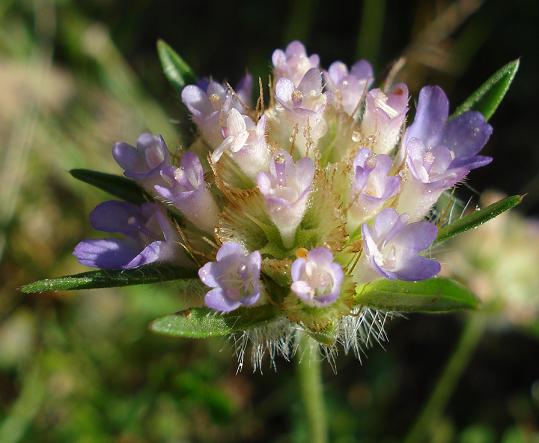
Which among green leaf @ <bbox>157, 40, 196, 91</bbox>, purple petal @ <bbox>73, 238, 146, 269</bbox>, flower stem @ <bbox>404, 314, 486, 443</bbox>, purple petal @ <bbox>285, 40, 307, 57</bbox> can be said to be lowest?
flower stem @ <bbox>404, 314, 486, 443</bbox>

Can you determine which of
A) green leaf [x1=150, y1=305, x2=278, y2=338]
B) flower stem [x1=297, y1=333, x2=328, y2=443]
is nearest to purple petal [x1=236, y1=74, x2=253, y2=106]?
green leaf [x1=150, y1=305, x2=278, y2=338]

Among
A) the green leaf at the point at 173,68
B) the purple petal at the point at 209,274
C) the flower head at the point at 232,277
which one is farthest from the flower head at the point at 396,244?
the green leaf at the point at 173,68

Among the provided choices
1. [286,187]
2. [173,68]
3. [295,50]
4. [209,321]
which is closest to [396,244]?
[286,187]

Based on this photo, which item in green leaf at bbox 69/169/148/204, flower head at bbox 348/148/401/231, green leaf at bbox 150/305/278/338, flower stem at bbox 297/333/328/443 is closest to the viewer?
green leaf at bbox 150/305/278/338

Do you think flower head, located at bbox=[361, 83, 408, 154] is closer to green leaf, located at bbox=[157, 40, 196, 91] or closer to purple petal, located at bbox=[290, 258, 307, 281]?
purple petal, located at bbox=[290, 258, 307, 281]

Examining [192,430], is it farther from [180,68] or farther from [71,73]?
[71,73]

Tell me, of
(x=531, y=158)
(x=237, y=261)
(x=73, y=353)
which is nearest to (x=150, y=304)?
(x=73, y=353)

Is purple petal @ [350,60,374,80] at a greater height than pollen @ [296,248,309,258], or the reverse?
purple petal @ [350,60,374,80]

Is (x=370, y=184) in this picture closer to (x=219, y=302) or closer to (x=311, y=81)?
(x=311, y=81)
